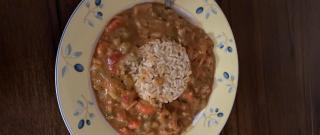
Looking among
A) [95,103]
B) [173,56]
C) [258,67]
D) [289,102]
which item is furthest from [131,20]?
[289,102]

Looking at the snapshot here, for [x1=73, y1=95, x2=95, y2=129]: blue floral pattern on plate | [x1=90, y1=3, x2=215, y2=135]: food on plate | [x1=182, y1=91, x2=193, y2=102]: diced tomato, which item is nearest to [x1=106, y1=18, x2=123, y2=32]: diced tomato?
[x1=90, y1=3, x2=215, y2=135]: food on plate

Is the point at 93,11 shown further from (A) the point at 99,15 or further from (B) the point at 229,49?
(B) the point at 229,49

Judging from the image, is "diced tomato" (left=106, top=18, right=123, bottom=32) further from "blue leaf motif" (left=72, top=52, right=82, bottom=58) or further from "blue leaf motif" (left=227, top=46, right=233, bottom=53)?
"blue leaf motif" (left=227, top=46, right=233, bottom=53)

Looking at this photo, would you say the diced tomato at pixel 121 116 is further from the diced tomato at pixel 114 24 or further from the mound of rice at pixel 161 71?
the diced tomato at pixel 114 24

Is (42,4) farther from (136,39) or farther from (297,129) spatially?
(297,129)

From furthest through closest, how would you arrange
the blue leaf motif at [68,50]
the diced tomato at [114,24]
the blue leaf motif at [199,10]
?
1. the blue leaf motif at [199,10]
2. the diced tomato at [114,24]
3. the blue leaf motif at [68,50]

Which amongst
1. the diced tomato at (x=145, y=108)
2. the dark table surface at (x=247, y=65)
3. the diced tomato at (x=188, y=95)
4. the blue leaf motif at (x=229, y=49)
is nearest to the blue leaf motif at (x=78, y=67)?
the dark table surface at (x=247, y=65)
